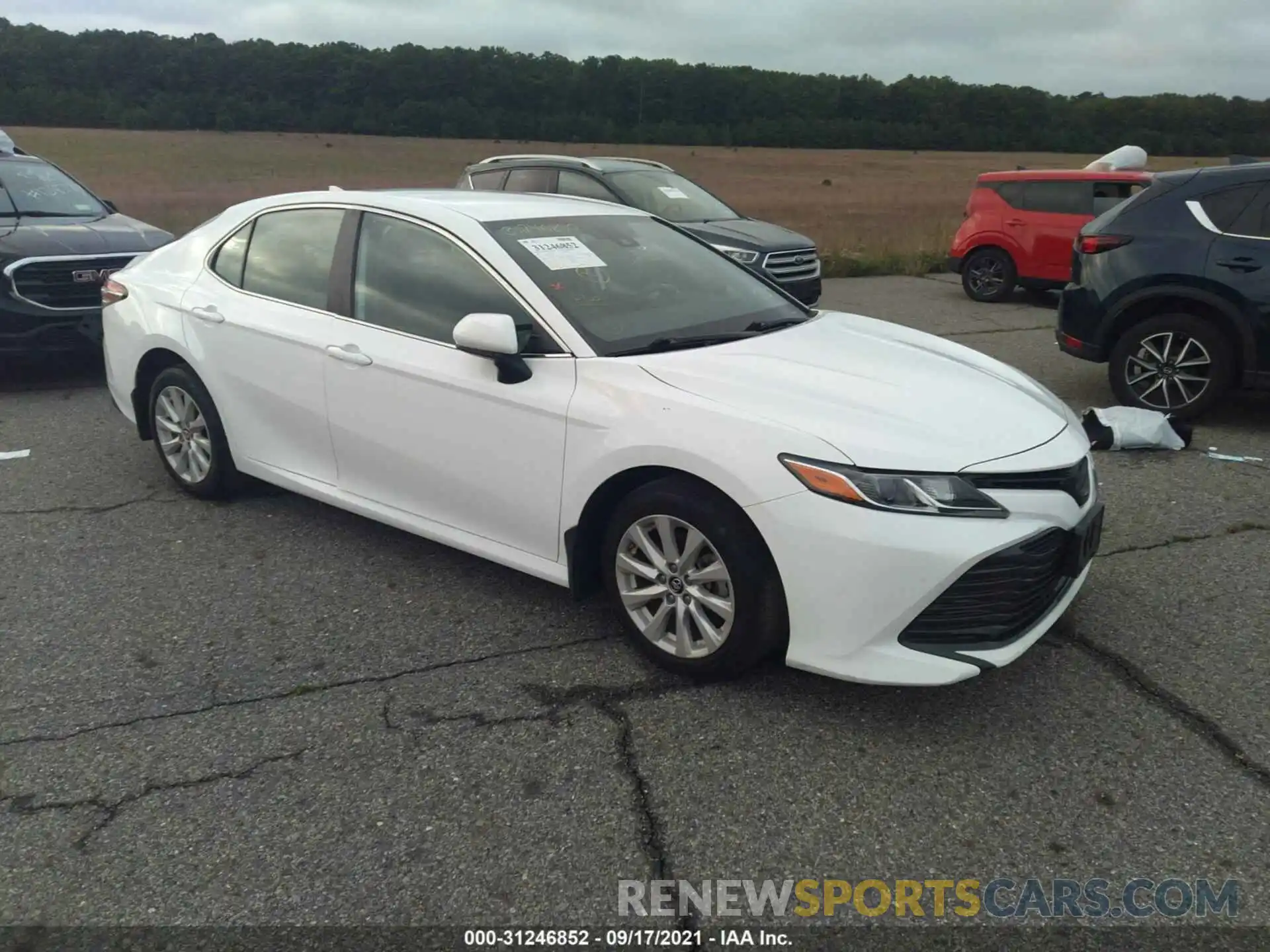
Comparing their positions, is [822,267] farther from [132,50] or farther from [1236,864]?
[132,50]

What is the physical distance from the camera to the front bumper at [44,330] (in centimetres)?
725

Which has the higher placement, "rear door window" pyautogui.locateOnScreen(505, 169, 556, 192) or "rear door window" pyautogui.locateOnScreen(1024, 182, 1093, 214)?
"rear door window" pyautogui.locateOnScreen(1024, 182, 1093, 214)

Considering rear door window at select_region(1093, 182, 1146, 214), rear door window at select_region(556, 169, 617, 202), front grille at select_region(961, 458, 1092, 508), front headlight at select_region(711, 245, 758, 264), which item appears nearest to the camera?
front grille at select_region(961, 458, 1092, 508)

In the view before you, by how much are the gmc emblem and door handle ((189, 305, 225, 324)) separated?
3.34 m

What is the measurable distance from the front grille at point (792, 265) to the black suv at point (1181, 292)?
11.5 ft

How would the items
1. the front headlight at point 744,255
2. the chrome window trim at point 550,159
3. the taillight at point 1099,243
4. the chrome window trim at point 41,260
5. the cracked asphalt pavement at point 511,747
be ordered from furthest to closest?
the chrome window trim at point 550,159 → the front headlight at point 744,255 → the chrome window trim at point 41,260 → the taillight at point 1099,243 → the cracked asphalt pavement at point 511,747

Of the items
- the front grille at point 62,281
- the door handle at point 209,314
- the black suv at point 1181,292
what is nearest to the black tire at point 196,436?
the door handle at point 209,314

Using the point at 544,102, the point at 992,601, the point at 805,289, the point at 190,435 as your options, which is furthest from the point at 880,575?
the point at 544,102

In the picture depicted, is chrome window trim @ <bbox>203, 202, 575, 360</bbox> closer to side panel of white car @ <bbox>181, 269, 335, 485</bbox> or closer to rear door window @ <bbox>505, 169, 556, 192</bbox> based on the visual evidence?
side panel of white car @ <bbox>181, 269, 335, 485</bbox>

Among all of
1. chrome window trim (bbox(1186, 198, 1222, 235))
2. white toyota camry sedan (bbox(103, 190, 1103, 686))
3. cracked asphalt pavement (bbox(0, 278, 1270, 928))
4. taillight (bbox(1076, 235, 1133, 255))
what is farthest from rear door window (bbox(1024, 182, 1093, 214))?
white toyota camry sedan (bbox(103, 190, 1103, 686))

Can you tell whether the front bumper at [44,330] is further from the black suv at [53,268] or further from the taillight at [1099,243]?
the taillight at [1099,243]

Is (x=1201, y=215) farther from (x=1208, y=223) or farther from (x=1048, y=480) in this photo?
(x=1048, y=480)

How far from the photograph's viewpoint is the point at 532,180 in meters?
11.2

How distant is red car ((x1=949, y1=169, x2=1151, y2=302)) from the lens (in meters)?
11.5
